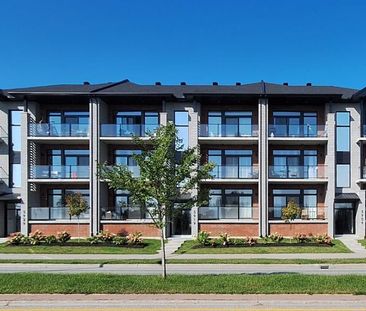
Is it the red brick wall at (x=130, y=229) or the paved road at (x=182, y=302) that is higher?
the paved road at (x=182, y=302)

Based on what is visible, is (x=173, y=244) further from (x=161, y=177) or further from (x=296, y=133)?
(x=161, y=177)

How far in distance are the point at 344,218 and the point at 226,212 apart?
9084 mm

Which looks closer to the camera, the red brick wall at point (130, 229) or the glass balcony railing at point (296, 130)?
the red brick wall at point (130, 229)

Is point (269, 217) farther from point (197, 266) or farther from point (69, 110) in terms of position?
point (69, 110)

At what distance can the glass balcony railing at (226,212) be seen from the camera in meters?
28.9

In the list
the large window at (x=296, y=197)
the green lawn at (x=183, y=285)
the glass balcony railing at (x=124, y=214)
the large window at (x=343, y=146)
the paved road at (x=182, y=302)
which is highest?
the large window at (x=343, y=146)

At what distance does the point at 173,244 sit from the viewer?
2522 centimetres

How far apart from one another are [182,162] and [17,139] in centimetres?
2178

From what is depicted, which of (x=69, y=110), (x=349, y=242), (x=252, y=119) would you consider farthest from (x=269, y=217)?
(x=69, y=110)

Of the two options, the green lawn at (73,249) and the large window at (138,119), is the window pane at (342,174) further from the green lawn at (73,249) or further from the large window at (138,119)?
the green lawn at (73,249)

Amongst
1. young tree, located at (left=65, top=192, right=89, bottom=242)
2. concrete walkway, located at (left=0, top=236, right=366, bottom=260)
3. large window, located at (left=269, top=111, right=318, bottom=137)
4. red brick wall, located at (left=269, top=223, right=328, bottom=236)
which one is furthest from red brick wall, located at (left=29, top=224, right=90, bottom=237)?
large window, located at (left=269, top=111, right=318, bottom=137)

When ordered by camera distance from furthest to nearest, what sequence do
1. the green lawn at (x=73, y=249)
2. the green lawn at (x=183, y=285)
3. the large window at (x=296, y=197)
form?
the large window at (x=296, y=197), the green lawn at (x=73, y=249), the green lawn at (x=183, y=285)

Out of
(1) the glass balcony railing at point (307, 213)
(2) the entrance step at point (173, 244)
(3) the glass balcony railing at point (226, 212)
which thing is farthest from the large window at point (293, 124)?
(2) the entrance step at point (173, 244)

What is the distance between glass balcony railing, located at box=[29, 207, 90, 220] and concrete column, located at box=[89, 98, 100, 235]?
801 millimetres
